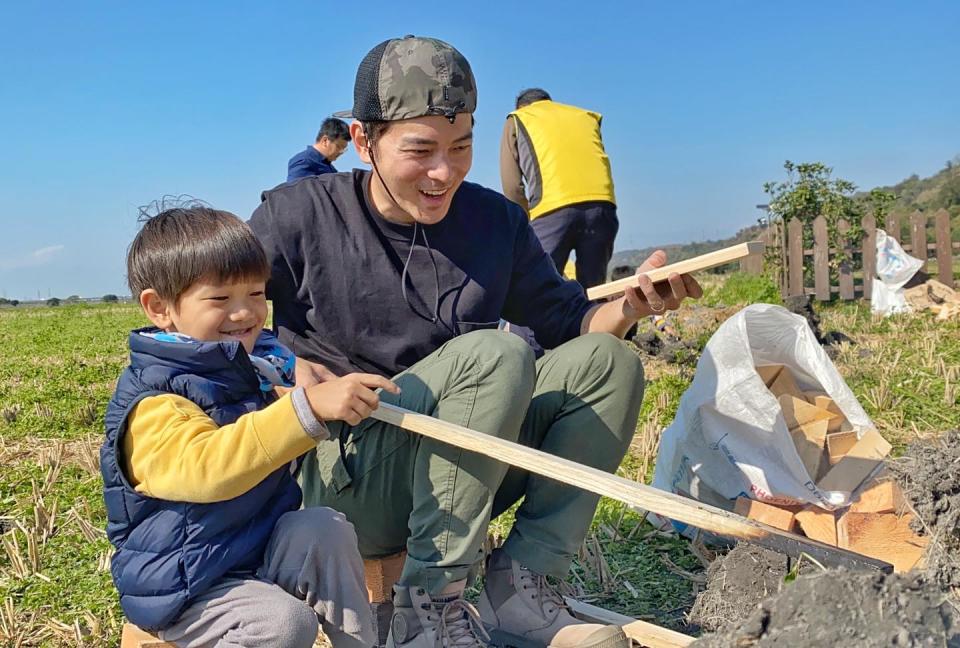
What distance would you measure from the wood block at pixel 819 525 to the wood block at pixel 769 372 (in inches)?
24.6

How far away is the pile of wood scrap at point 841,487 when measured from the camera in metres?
2.62

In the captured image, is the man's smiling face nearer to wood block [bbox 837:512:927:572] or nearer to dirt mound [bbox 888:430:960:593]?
dirt mound [bbox 888:430:960:593]

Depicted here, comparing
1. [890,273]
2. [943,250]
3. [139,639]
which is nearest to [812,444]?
[139,639]

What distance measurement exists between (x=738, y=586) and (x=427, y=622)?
945mm

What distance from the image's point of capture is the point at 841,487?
303 cm

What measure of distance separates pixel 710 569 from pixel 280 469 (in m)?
1.44

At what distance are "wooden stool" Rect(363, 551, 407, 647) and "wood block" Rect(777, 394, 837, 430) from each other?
157 centimetres

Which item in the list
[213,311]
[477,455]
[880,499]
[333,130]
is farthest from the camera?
[333,130]

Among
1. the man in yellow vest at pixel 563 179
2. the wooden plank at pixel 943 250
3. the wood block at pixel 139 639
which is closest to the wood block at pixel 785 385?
the wood block at pixel 139 639

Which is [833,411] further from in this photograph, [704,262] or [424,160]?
[424,160]

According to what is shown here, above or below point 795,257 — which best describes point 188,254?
above

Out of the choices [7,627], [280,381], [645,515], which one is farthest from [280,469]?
[645,515]

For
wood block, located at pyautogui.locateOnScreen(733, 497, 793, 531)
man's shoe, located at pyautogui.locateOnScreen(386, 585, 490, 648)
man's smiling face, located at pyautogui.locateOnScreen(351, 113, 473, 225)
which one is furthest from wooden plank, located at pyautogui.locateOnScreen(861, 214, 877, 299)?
man's shoe, located at pyautogui.locateOnScreen(386, 585, 490, 648)

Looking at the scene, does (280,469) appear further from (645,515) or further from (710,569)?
(645,515)
